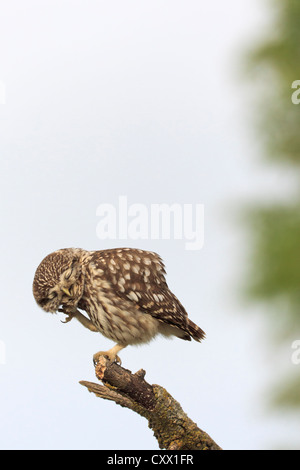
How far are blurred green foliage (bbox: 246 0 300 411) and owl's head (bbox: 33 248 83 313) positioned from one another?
2665mm

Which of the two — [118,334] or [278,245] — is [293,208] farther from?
[118,334]

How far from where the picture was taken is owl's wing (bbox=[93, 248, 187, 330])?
307cm

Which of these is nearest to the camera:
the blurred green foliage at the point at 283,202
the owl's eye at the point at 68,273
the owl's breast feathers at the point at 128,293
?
the owl's eye at the point at 68,273

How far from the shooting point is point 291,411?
559 centimetres

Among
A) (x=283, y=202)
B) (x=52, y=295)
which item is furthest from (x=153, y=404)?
(x=283, y=202)

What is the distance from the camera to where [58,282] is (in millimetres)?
2871

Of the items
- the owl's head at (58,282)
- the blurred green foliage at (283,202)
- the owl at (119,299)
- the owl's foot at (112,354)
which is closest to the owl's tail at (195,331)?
the owl at (119,299)

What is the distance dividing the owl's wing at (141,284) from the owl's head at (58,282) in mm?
151

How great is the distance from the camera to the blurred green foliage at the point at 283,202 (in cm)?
548

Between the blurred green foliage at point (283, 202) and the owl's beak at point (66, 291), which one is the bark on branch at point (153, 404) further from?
the blurred green foliage at point (283, 202)

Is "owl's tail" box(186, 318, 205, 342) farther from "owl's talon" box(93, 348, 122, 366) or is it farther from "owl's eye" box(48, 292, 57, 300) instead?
"owl's eye" box(48, 292, 57, 300)
